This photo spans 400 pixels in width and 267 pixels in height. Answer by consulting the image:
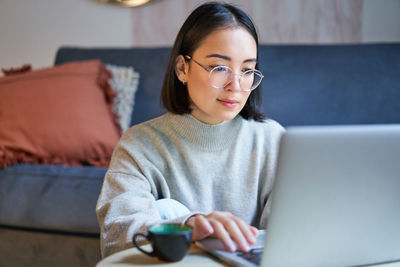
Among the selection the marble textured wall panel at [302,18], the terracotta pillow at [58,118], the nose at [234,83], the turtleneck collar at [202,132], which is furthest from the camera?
the marble textured wall panel at [302,18]

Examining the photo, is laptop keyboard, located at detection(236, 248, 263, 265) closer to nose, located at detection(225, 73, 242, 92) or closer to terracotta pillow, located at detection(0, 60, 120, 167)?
nose, located at detection(225, 73, 242, 92)

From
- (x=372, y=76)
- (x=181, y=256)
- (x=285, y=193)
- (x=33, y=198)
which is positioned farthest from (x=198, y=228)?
(x=372, y=76)

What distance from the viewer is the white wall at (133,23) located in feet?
9.08

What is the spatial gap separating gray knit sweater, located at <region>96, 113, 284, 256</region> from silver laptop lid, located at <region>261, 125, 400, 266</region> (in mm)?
480

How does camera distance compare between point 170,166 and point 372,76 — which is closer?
point 170,166

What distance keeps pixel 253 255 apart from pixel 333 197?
164 millimetres

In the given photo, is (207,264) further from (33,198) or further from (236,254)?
(33,198)

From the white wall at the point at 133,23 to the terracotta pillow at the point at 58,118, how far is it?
75 cm

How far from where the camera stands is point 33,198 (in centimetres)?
176

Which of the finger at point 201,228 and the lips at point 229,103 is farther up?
the lips at point 229,103

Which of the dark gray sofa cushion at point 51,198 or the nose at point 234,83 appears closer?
the nose at point 234,83

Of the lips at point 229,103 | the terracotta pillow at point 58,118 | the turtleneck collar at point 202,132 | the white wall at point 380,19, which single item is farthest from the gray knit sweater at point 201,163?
the white wall at point 380,19

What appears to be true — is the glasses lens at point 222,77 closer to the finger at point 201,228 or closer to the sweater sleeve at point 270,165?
the sweater sleeve at point 270,165

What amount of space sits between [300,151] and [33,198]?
53.6 inches
